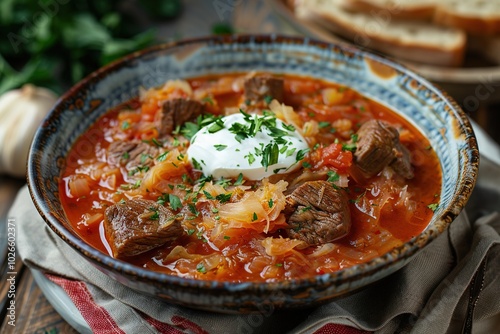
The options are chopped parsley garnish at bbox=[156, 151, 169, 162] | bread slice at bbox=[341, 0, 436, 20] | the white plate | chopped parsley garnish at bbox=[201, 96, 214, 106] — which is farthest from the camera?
bread slice at bbox=[341, 0, 436, 20]

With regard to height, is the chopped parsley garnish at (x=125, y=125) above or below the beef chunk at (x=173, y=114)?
below

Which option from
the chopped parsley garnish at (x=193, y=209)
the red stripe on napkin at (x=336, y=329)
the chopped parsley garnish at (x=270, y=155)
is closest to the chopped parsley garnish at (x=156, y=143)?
the chopped parsley garnish at (x=193, y=209)

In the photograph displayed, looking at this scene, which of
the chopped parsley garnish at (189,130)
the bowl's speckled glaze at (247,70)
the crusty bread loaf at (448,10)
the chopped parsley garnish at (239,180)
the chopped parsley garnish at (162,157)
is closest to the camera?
the bowl's speckled glaze at (247,70)

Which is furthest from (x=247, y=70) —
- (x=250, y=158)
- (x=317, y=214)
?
(x=317, y=214)

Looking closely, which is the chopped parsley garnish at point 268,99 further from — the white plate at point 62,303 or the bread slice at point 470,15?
the bread slice at point 470,15

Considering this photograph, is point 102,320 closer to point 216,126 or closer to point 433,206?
point 216,126

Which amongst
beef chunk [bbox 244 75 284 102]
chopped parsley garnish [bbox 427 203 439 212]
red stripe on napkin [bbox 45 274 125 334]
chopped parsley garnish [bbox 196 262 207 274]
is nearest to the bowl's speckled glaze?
chopped parsley garnish [bbox 427 203 439 212]

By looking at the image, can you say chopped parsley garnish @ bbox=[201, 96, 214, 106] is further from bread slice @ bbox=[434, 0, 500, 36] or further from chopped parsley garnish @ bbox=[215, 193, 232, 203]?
bread slice @ bbox=[434, 0, 500, 36]
